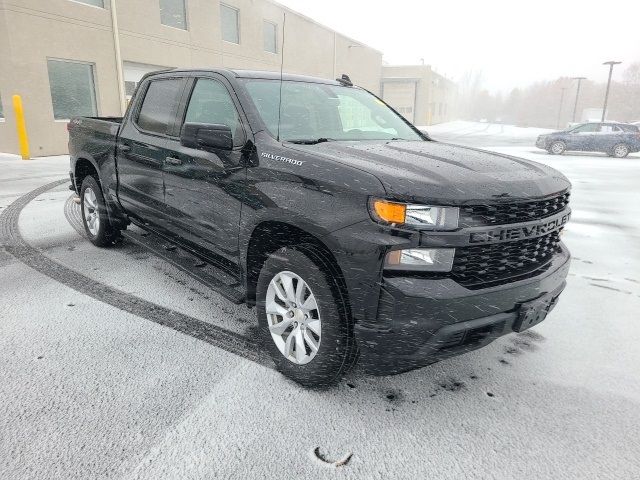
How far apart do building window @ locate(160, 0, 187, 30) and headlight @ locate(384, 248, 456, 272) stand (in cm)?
1794

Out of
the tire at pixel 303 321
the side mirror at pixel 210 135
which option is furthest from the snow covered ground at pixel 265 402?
the side mirror at pixel 210 135

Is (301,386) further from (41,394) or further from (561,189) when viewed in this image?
(561,189)

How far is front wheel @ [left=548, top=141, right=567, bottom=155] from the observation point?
19.3m

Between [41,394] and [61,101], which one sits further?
[61,101]

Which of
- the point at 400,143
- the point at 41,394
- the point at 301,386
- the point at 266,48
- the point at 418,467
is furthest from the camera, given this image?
the point at 266,48

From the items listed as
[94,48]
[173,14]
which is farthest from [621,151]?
[94,48]

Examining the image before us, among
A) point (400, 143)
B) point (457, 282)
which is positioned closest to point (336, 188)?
point (457, 282)

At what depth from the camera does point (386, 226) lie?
2113 mm

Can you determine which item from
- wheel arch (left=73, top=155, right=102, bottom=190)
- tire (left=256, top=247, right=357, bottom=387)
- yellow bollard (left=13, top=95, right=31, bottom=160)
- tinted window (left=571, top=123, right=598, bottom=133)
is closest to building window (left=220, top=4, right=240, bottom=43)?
yellow bollard (left=13, top=95, right=31, bottom=160)

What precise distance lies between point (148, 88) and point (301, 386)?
314 cm

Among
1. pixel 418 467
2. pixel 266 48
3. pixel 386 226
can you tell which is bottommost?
pixel 418 467

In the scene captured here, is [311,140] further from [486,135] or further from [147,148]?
[486,135]

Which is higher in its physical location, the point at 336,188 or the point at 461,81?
the point at 461,81

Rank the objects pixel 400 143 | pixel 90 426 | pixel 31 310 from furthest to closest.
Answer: pixel 31 310 < pixel 400 143 < pixel 90 426
